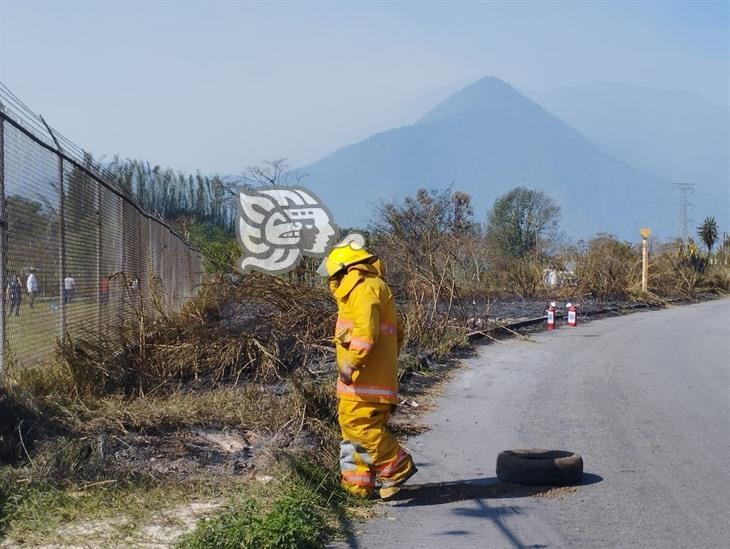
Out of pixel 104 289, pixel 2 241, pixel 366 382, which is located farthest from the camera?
pixel 104 289

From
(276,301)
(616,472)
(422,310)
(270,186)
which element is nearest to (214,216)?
(270,186)

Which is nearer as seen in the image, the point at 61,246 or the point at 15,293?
the point at 15,293

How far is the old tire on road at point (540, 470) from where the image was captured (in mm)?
7164

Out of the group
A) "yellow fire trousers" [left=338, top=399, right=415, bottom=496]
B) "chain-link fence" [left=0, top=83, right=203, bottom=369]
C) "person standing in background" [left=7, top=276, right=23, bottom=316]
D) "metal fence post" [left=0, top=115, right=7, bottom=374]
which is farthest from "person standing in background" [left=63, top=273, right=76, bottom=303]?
"yellow fire trousers" [left=338, top=399, right=415, bottom=496]

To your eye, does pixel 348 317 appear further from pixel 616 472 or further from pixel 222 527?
pixel 616 472

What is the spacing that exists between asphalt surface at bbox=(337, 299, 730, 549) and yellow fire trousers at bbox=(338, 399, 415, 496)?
25 centimetres

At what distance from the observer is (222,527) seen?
212 inches

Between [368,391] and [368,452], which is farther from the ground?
[368,391]

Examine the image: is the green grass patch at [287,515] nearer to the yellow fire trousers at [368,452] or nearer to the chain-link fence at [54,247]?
the yellow fire trousers at [368,452]

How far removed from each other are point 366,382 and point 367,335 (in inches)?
14.2

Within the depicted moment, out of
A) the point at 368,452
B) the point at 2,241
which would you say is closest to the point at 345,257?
the point at 368,452

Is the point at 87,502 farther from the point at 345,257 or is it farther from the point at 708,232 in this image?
the point at 708,232

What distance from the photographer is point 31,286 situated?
8.20m

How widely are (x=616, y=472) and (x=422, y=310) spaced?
8.15 metres
